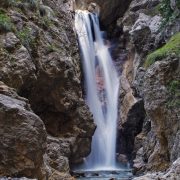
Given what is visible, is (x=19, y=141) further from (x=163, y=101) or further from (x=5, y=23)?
(x=163, y=101)

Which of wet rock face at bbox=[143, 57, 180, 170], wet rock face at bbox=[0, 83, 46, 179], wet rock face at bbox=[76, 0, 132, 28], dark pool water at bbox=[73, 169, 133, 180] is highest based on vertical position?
wet rock face at bbox=[76, 0, 132, 28]

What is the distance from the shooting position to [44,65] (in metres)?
21.1

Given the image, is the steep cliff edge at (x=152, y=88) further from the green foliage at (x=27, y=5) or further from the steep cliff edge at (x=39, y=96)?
the green foliage at (x=27, y=5)

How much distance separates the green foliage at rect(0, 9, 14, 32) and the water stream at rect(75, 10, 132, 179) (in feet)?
40.2

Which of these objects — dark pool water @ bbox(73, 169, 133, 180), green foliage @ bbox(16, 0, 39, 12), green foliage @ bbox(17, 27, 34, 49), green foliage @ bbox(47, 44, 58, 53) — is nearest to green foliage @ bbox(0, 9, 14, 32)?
green foliage @ bbox(17, 27, 34, 49)

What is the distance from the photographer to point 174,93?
56.0 ft

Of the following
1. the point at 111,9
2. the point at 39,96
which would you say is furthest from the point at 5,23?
the point at 111,9

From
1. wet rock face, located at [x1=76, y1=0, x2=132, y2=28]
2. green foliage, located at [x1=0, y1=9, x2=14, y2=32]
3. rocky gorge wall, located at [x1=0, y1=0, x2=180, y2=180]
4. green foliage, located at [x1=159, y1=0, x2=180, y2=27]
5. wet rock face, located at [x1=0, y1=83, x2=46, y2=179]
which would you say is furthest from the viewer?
wet rock face, located at [x1=76, y1=0, x2=132, y2=28]

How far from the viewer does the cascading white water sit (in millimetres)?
29559

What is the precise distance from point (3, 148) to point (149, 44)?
18.7 meters

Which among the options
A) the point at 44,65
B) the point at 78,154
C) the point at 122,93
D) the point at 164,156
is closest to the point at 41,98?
the point at 44,65

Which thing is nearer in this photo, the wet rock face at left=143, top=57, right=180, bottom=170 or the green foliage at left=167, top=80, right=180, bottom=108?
the green foliage at left=167, top=80, right=180, bottom=108

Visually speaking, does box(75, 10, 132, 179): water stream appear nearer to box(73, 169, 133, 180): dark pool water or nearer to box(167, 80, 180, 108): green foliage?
box(73, 169, 133, 180): dark pool water

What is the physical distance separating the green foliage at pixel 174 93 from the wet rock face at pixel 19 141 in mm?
6855
